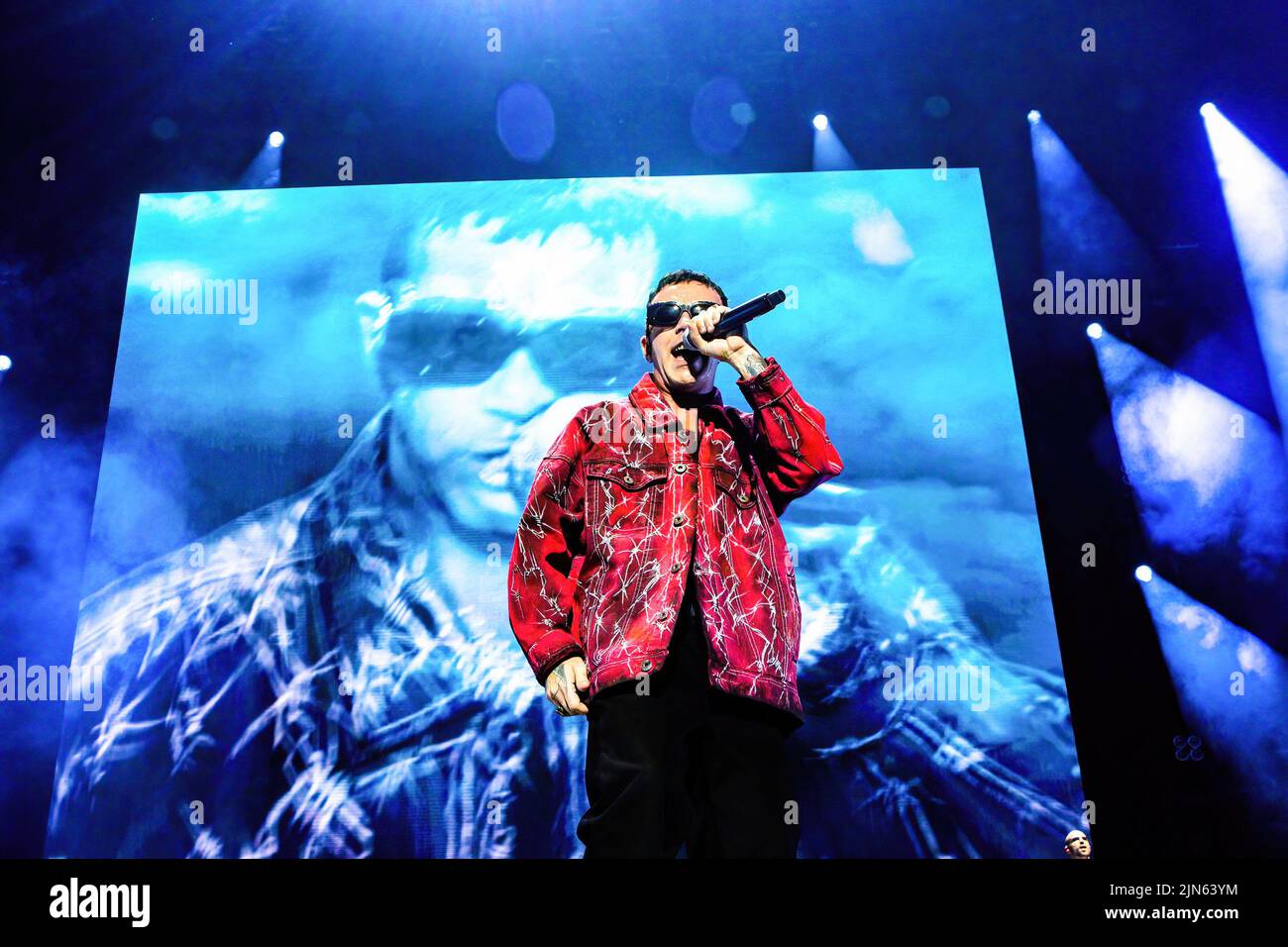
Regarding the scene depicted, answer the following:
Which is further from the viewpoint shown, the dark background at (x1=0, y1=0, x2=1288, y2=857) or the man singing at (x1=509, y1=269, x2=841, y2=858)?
the dark background at (x1=0, y1=0, x2=1288, y2=857)

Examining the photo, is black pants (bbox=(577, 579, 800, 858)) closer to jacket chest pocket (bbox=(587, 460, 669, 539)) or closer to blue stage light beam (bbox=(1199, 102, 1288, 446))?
jacket chest pocket (bbox=(587, 460, 669, 539))

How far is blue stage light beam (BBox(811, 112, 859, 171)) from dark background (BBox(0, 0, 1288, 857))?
33mm

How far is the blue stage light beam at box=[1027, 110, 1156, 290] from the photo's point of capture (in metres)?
3.36

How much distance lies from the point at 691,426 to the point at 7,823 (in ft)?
8.06

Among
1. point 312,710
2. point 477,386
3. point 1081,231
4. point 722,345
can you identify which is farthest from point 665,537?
point 1081,231

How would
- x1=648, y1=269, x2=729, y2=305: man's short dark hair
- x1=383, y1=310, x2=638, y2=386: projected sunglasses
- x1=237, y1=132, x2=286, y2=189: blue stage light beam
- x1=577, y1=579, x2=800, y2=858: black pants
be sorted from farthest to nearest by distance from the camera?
x1=237, y1=132, x2=286, y2=189: blue stage light beam < x1=383, y1=310, x2=638, y2=386: projected sunglasses < x1=648, y1=269, x2=729, y2=305: man's short dark hair < x1=577, y1=579, x2=800, y2=858: black pants

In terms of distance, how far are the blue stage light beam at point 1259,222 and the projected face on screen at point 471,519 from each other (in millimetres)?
754

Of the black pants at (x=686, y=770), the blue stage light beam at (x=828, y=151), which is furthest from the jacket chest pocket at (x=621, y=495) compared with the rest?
the blue stage light beam at (x=828, y=151)

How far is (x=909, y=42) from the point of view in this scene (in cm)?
346

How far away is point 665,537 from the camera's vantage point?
2.40 m

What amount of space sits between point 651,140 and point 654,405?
4.25 ft

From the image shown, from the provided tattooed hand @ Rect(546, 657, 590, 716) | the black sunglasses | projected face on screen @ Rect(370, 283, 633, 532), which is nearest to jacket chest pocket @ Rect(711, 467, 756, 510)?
the black sunglasses

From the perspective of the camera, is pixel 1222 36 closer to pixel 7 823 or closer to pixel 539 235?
pixel 539 235

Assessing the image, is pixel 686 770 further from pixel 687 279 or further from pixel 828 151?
pixel 828 151
